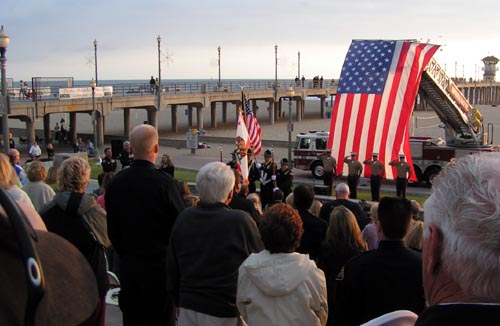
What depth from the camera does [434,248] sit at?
1832 mm

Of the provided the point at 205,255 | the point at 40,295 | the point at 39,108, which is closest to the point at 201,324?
the point at 205,255

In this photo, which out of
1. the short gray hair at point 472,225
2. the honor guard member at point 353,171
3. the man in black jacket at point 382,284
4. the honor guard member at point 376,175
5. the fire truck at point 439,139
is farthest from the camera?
Answer: the fire truck at point 439,139

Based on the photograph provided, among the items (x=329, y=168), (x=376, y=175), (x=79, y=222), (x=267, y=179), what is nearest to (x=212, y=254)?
(x=79, y=222)

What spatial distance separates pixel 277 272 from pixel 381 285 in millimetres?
668

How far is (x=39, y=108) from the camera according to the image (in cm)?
3734

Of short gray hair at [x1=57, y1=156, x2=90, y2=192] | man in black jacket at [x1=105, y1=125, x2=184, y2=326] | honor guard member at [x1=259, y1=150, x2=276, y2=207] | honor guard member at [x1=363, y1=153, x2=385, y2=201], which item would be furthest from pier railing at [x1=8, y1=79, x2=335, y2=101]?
man in black jacket at [x1=105, y1=125, x2=184, y2=326]

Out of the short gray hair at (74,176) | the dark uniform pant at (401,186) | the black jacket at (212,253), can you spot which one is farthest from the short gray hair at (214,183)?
the dark uniform pant at (401,186)

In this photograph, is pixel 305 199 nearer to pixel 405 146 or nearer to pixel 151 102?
pixel 405 146

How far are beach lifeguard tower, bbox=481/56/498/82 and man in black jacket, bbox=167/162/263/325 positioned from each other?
134 metres

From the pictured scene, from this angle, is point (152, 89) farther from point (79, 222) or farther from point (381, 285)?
point (381, 285)

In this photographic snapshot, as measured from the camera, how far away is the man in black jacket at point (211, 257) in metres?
4.13

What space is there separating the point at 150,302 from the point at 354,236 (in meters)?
1.88

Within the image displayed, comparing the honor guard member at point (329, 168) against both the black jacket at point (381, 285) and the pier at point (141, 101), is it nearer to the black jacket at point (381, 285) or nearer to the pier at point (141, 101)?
the pier at point (141, 101)

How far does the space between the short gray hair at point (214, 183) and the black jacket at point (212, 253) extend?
12 centimetres
